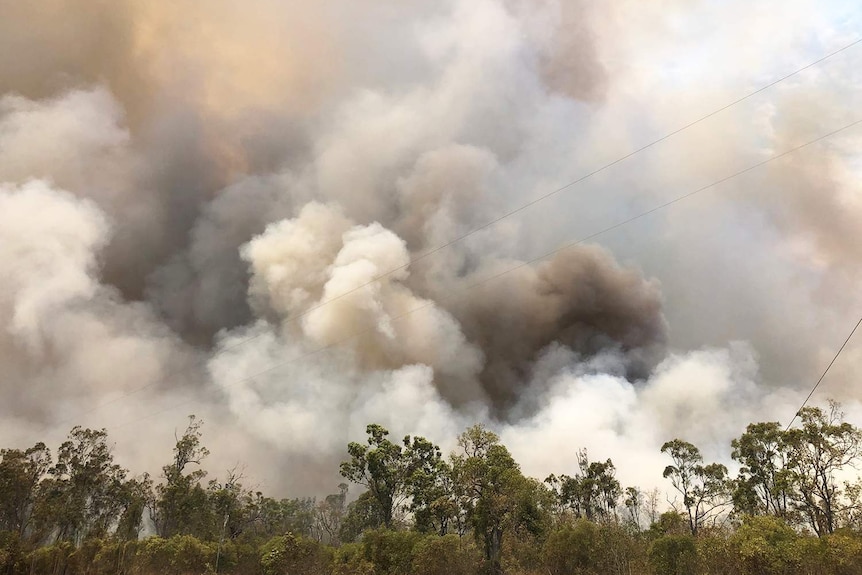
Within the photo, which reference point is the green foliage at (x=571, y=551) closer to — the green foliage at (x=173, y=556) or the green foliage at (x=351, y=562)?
the green foliage at (x=351, y=562)

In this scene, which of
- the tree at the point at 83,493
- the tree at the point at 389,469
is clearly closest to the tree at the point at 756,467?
the tree at the point at 389,469

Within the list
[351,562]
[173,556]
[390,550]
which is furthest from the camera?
[173,556]

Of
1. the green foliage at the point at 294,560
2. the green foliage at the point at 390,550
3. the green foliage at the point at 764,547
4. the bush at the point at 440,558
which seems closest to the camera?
the green foliage at the point at 764,547

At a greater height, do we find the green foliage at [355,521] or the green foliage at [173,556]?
the green foliage at [355,521]

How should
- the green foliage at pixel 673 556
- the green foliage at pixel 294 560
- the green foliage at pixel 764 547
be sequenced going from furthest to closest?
the green foliage at pixel 294 560 → the green foliage at pixel 673 556 → the green foliage at pixel 764 547

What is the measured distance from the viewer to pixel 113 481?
69.9 meters

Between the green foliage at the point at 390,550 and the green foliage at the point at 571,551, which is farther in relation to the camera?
the green foliage at the point at 571,551

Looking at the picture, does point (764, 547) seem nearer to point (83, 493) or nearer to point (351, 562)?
point (351, 562)

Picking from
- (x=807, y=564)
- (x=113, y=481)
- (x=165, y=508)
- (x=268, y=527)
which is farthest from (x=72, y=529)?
(x=807, y=564)

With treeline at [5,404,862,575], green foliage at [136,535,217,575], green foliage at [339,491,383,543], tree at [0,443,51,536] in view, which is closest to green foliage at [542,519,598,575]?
treeline at [5,404,862,575]

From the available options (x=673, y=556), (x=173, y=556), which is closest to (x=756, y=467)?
(x=673, y=556)

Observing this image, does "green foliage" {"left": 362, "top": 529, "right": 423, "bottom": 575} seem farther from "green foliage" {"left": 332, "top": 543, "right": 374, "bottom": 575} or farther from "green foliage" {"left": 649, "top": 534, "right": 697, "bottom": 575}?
"green foliage" {"left": 649, "top": 534, "right": 697, "bottom": 575}

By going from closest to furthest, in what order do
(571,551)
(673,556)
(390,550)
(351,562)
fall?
(673,556)
(351,562)
(390,550)
(571,551)

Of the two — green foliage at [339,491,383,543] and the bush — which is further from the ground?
green foliage at [339,491,383,543]
